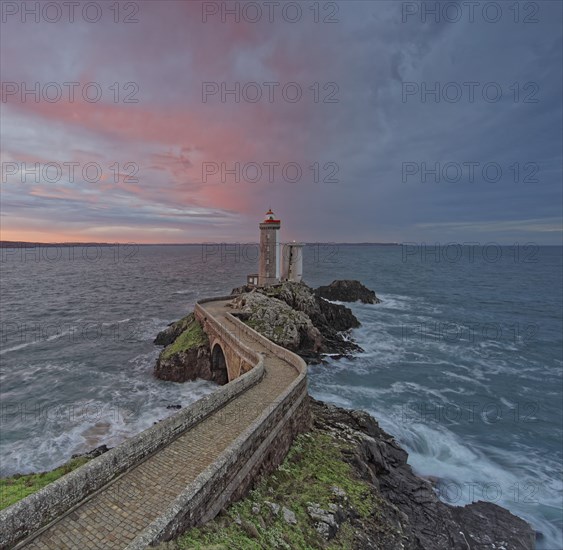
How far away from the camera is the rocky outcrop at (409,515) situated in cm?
1213

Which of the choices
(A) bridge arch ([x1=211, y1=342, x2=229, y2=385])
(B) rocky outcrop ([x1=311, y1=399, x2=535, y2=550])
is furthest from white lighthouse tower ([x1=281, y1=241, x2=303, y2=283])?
(B) rocky outcrop ([x1=311, y1=399, x2=535, y2=550])

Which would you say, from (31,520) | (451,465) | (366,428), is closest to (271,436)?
(31,520)

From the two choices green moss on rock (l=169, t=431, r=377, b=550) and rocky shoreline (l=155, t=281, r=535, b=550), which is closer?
green moss on rock (l=169, t=431, r=377, b=550)

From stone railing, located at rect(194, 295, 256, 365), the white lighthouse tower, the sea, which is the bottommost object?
the sea

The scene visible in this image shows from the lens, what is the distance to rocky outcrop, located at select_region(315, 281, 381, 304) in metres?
65.2

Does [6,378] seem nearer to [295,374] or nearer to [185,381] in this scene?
[185,381]

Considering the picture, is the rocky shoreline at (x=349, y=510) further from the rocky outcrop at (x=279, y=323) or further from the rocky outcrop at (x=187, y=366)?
the rocky outcrop at (x=187, y=366)

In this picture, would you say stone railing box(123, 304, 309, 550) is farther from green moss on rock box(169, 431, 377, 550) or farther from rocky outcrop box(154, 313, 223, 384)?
rocky outcrop box(154, 313, 223, 384)

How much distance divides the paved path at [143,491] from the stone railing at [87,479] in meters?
0.20

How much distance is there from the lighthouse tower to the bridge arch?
18268mm

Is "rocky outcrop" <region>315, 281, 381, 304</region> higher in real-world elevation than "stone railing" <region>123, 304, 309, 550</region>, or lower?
lower

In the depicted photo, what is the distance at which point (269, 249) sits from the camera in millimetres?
45156

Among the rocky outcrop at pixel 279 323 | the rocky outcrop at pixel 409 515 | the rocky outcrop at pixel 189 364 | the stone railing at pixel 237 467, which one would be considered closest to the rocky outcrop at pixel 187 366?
the rocky outcrop at pixel 189 364

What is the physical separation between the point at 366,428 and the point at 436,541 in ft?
20.1
